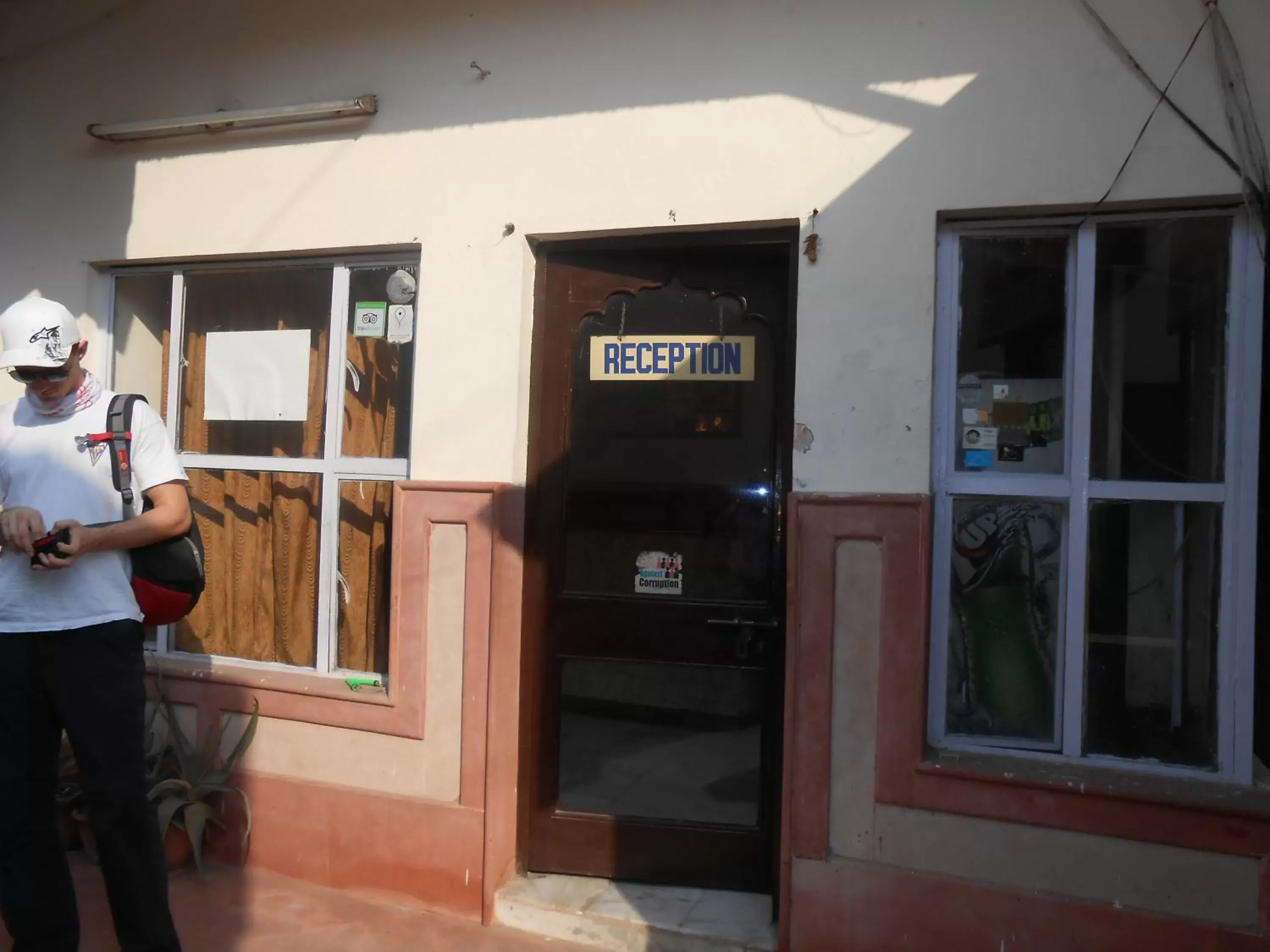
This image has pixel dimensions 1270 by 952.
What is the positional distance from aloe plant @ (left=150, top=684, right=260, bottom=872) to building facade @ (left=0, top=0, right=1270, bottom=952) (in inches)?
3.5

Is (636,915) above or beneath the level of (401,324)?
beneath

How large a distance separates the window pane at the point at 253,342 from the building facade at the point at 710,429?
0.02m

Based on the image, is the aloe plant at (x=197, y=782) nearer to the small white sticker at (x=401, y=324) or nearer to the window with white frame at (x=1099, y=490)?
the small white sticker at (x=401, y=324)

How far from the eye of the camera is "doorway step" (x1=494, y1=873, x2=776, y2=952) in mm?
3273

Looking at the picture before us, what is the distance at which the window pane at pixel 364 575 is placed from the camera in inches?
156

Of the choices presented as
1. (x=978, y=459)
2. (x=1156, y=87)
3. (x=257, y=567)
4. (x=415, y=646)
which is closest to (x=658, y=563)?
(x=415, y=646)

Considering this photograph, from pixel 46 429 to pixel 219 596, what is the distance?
1566 millimetres

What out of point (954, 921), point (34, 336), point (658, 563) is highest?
point (34, 336)

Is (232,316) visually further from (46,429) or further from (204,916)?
(204,916)

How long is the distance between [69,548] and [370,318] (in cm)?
167

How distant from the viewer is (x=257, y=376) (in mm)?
4133

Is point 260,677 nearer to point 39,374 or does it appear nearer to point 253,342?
point 253,342

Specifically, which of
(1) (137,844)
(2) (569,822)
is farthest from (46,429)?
(2) (569,822)

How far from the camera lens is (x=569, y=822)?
3664mm
